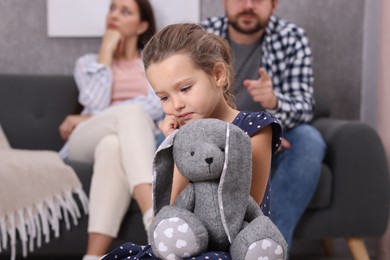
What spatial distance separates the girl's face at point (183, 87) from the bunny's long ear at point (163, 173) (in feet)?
0.33

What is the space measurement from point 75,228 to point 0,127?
63 centimetres

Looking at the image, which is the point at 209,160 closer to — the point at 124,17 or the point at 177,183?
the point at 177,183

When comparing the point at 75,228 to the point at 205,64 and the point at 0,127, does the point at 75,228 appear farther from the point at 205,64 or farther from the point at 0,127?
the point at 205,64

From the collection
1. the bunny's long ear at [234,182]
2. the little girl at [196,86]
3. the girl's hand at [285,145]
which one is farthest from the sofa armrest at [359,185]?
the bunny's long ear at [234,182]

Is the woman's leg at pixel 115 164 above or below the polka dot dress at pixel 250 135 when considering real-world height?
below

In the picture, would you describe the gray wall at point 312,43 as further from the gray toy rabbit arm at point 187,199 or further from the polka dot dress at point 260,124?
the gray toy rabbit arm at point 187,199

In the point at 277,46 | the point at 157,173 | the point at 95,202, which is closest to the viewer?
the point at 157,173

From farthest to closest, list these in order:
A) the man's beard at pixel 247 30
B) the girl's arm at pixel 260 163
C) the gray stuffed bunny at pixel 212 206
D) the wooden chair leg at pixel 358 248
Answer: the man's beard at pixel 247 30, the wooden chair leg at pixel 358 248, the girl's arm at pixel 260 163, the gray stuffed bunny at pixel 212 206

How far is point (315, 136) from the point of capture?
2.29 meters

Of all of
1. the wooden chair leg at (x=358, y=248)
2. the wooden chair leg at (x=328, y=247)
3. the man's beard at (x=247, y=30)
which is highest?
the man's beard at (x=247, y=30)

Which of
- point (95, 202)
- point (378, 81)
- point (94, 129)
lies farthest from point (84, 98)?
point (378, 81)

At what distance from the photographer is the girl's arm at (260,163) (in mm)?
1236

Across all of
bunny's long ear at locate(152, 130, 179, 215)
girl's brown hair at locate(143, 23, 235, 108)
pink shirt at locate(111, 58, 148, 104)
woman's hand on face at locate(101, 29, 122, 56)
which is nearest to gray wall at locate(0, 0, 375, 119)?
woman's hand on face at locate(101, 29, 122, 56)

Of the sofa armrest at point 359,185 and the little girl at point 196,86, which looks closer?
the little girl at point 196,86
